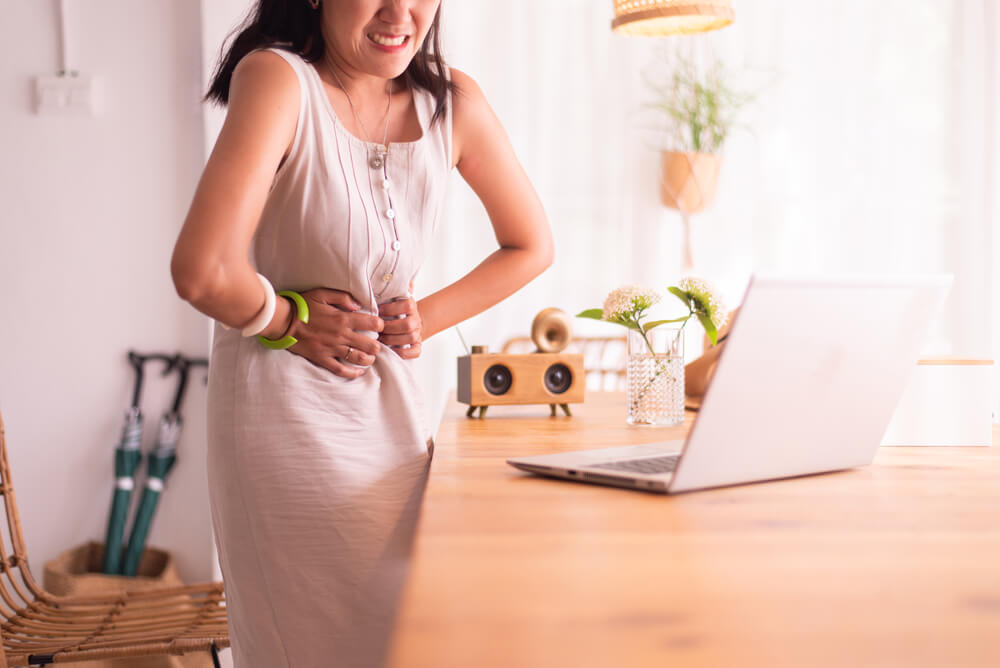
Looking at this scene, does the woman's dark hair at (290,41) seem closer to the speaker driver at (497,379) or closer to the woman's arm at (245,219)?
the woman's arm at (245,219)

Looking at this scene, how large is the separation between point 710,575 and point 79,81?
300 cm

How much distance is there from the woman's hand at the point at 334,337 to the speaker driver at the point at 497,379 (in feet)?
1.27

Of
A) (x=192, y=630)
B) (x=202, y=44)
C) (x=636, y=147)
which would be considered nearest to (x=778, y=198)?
(x=636, y=147)

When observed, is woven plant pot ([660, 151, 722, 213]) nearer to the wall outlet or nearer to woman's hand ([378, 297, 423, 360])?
the wall outlet

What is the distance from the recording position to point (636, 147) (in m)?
3.60

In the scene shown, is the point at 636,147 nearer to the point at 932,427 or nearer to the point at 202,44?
the point at 202,44

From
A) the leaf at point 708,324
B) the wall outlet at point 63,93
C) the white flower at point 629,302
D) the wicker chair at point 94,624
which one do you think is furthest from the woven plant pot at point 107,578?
the leaf at point 708,324

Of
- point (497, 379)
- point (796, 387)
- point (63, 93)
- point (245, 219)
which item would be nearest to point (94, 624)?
point (497, 379)

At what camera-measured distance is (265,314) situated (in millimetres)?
1135

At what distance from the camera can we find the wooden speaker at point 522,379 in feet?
5.16

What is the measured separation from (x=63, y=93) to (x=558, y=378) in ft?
7.31

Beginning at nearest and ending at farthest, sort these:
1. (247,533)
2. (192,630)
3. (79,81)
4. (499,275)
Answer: (247,533) → (499,275) → (192,630) → (79,81)

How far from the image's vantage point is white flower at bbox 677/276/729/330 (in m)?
1.42

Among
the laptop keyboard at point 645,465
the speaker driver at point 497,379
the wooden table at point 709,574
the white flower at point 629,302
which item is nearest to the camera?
the wooden table at point 709,574
